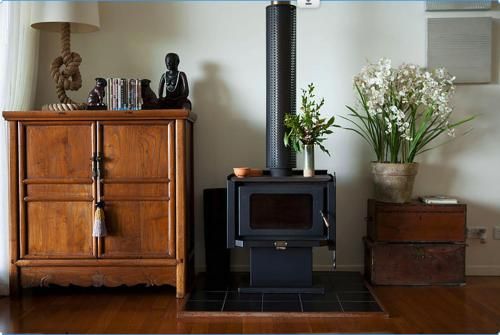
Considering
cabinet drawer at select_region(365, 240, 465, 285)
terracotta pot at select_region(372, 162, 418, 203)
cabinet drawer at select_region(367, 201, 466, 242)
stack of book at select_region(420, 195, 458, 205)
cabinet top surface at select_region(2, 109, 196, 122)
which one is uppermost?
cabinet top surface at select_region(2, 109, 196, 122)

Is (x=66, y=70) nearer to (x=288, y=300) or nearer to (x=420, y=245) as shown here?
(x=288, y=300)

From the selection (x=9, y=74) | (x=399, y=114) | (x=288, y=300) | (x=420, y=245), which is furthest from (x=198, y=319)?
(x=9, y=74)

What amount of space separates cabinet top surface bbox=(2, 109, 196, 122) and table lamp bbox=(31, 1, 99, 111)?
14cm

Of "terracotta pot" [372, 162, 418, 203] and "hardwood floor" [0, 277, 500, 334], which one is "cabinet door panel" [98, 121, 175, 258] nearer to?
"hardwood floor" [0, 277, 500, 334]

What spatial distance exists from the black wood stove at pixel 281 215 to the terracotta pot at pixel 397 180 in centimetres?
55

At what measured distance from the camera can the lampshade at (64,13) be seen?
3465mm

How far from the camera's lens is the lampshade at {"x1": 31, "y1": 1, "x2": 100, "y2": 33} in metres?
3.46

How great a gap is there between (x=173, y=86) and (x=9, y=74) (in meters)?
1.01

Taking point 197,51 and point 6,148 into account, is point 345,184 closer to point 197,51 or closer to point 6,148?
point 197,51

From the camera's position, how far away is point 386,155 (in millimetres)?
3822

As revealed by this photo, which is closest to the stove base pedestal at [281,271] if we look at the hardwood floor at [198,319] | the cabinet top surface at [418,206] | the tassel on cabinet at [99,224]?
the hardwood floor at [198,319]

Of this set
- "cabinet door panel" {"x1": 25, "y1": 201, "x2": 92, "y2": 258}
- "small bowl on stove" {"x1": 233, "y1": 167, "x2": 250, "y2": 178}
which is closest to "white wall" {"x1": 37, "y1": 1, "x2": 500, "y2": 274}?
"small bowl on stove" {"x1": 233, "y1": 167, "x2": 250, "y2": 178}

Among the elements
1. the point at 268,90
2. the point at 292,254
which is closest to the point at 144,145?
the point at 268,90

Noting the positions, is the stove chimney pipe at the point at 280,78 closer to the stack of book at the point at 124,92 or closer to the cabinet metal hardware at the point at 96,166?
the stack of book at the point at 124,92
